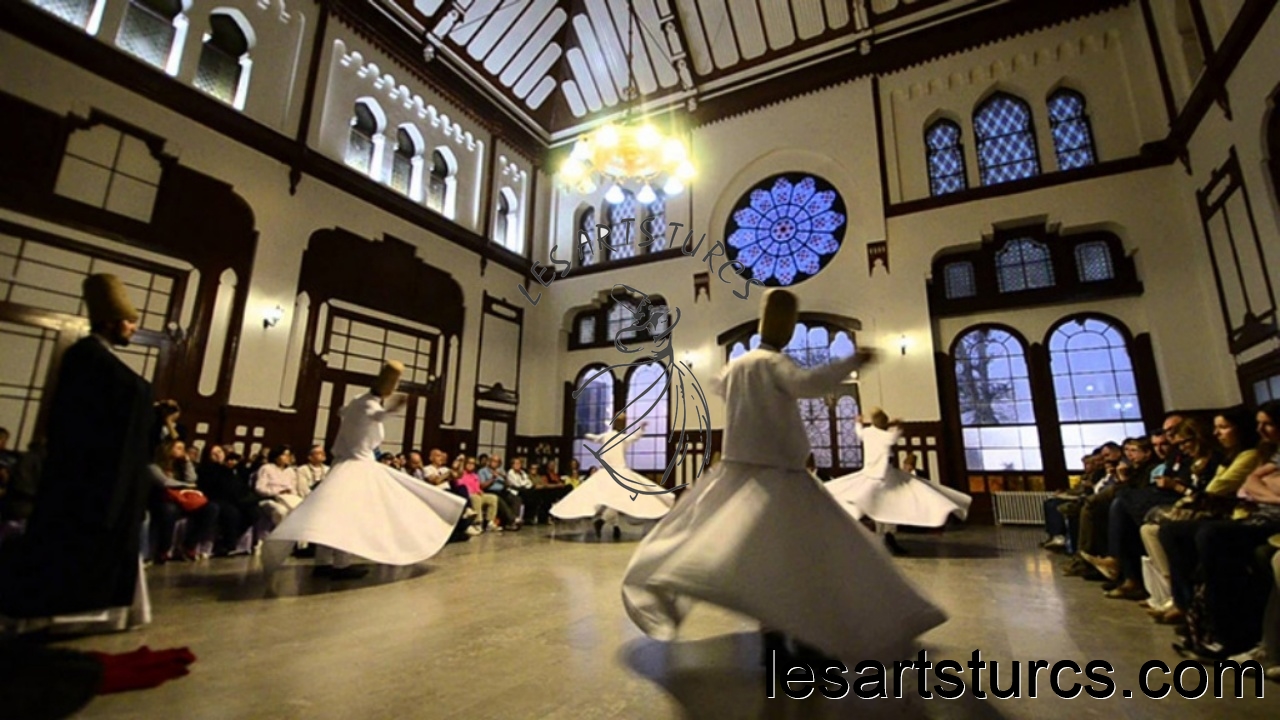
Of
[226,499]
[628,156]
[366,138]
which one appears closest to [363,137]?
[366,138]

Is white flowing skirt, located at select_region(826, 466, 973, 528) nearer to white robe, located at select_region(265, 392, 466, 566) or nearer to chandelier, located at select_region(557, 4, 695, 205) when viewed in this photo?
white robe, located at select_region(265, 392, 466, 566)

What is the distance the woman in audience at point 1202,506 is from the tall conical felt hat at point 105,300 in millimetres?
4605

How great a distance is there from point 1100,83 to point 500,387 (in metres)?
10.9

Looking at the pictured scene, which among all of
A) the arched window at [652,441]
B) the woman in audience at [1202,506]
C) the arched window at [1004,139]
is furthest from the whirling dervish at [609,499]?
the arched window at [1004,139]

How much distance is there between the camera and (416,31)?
916 cm

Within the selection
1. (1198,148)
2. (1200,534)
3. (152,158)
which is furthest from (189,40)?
(1198,148)

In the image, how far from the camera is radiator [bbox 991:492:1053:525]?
7.37 metres

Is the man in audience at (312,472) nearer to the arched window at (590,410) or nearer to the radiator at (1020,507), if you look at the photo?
the arched window at (590,410)

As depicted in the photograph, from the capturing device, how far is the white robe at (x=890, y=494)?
462 centimetres

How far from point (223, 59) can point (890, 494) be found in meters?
9.48

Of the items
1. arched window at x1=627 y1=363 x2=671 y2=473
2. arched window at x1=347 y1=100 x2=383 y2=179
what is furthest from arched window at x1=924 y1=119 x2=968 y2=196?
arched window at x1=347 y1=100 x2=383 y2=179

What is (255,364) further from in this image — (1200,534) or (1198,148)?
(1198,148)

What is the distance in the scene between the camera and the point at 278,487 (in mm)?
A: 5281

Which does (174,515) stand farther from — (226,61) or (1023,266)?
(1023,266)
